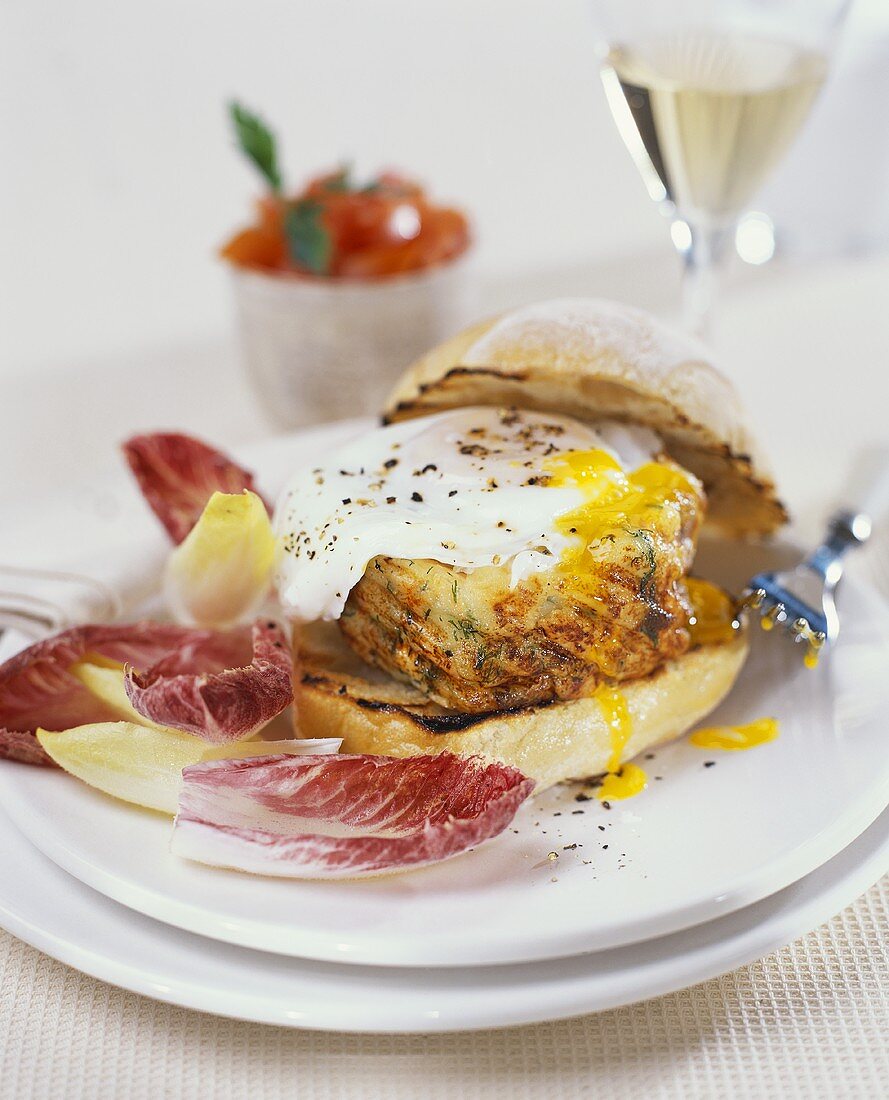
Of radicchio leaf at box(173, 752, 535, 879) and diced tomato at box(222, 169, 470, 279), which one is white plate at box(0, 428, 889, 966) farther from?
diced tomato at box(222, 169, 470, 279)

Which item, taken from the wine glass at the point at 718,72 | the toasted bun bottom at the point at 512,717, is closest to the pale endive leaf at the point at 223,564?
the toasted bun bottom at the point at 512,717

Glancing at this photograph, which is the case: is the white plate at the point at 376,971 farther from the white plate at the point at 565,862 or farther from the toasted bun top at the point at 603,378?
the toasted bun top at the point at 603,378

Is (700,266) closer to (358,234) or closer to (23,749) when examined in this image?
(358,234)

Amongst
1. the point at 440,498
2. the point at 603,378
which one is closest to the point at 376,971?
the point at 440,498

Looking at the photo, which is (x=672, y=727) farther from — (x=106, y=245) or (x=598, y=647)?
(x=106, y=245)

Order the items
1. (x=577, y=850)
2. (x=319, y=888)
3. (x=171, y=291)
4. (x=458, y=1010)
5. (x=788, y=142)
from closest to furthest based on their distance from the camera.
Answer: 1. (x=458, y=1010)
2. (x=319, y=888)
3. (x=577, y=850)
4. (x=788, y=142)
5. (x=171, y=291)

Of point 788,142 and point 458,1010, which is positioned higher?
point 788,142

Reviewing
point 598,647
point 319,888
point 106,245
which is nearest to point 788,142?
point 598,647
